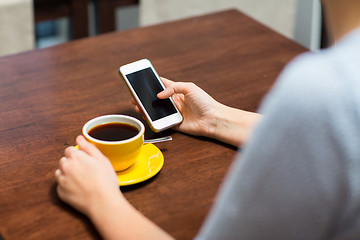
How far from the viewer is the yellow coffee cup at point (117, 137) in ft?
2.91

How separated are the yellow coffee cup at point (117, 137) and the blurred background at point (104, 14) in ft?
4.58

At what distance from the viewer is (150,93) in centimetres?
106

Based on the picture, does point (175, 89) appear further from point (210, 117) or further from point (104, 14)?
point (104, 14)

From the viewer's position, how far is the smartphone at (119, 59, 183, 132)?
104cm

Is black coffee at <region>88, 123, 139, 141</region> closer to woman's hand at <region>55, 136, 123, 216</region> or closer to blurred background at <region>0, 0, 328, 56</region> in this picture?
woman's hand at <region>55, 136, 123, 216</region>

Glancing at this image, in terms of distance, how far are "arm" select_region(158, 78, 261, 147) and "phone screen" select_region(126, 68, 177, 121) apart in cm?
2

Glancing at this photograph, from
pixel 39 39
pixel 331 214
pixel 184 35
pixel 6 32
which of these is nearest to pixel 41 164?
pixel 331 214

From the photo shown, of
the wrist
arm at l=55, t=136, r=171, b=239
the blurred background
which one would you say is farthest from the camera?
the blurred background

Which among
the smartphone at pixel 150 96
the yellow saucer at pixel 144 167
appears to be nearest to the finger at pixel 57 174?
the yellow saucer at pixel 144 167

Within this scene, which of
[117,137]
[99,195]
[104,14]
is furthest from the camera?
[104,14]

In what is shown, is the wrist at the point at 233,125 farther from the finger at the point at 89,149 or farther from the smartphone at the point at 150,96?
the finger at the point at 89,149

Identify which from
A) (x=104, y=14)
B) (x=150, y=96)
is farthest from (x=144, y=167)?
(x=104, y=14)

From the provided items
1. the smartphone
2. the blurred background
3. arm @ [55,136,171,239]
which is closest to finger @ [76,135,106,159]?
arm @ [55,136,171,239]

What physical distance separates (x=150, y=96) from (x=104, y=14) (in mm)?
1604
